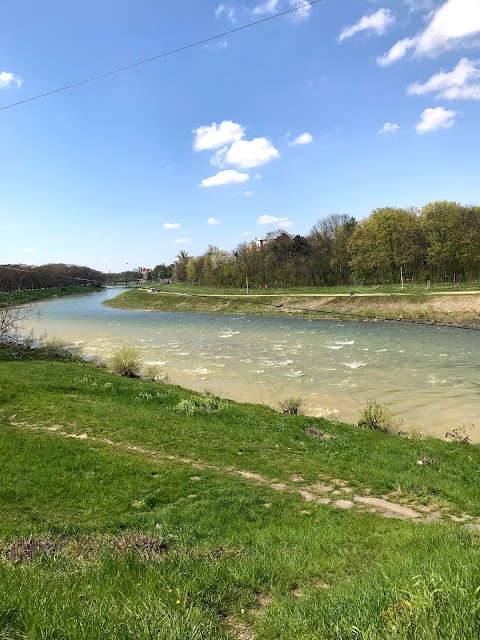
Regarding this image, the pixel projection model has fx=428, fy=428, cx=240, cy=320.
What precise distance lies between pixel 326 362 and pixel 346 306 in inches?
1353

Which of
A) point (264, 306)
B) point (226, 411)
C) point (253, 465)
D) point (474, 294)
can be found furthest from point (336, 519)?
point (264, 306)

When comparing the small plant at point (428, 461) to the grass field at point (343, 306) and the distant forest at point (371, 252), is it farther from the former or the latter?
Answer: the distant forest at point (371, 252)

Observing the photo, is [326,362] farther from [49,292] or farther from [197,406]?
[49,292]

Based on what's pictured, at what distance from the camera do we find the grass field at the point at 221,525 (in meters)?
3.44

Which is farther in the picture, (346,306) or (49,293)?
(49,293)

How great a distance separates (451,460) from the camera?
13.1m

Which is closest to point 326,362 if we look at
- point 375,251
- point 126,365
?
point 126,365

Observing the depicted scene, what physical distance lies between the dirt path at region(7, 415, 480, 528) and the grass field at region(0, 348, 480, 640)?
7 centimetres

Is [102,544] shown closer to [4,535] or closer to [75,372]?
[4,535]

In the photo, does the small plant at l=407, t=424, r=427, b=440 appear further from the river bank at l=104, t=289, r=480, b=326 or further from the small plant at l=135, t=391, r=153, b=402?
the river bank at l=104, t=289, r=480, b=326

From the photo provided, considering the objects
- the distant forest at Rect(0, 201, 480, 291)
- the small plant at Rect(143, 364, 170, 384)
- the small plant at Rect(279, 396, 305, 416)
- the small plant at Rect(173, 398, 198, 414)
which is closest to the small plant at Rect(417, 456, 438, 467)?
the small plant at Rect(279, 396, 305, 416)

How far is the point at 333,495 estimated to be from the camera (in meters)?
10.4

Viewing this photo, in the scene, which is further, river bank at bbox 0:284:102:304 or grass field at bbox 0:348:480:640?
river bank at bbox 0:284:102:304

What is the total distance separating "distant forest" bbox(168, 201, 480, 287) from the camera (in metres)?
71.9
